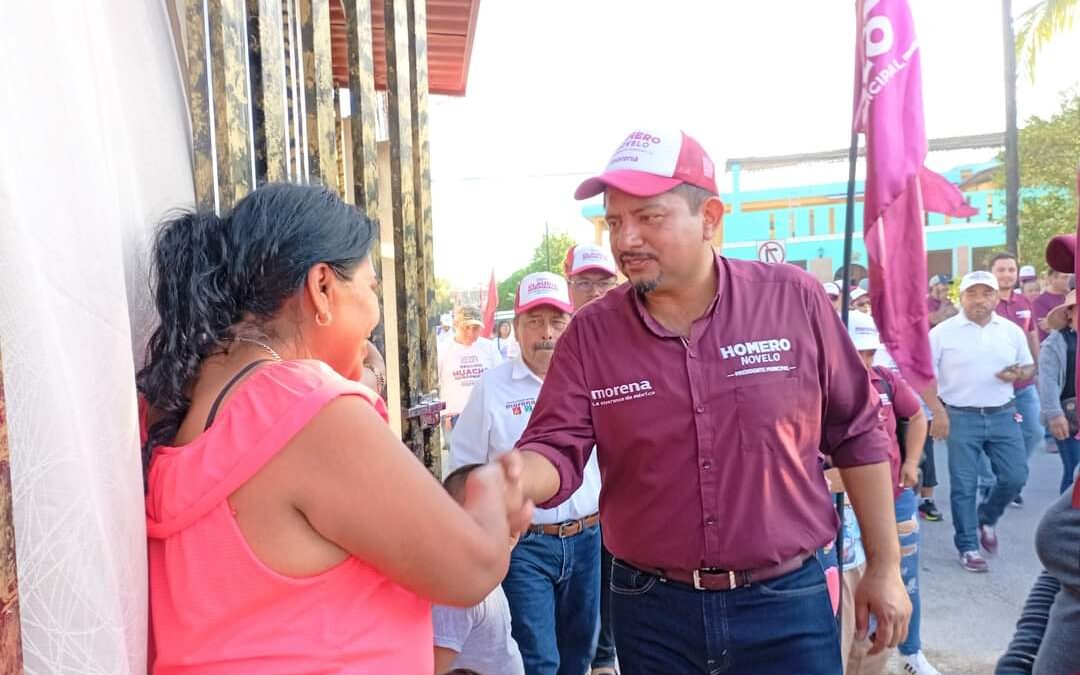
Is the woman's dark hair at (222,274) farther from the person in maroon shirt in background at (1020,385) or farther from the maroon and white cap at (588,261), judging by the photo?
the person in maroon shirt in background at (1020,385)

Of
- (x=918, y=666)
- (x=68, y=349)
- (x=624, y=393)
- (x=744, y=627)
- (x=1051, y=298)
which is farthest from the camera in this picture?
(x=1051, y=298)

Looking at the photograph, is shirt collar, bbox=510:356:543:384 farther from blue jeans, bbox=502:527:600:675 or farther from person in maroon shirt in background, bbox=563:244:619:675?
person in maroon shirt in background, bbox=563:244:619:675

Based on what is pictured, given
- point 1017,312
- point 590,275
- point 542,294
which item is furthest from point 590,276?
point 1017,312

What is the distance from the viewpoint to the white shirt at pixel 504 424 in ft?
12.8

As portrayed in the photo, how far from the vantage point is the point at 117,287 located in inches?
49.2

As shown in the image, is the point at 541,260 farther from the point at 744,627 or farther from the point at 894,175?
the point at 744,627

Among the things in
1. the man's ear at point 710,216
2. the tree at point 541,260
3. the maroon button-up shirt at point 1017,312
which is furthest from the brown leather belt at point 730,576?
the tree at point 541,260

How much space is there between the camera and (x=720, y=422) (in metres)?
2.34

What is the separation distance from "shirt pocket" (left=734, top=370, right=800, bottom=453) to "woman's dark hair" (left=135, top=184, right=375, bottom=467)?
48.1 inches

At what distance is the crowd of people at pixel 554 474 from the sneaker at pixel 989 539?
2623 millimetres

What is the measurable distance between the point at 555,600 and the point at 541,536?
39 centimetres

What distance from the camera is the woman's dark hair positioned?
1.49 metres

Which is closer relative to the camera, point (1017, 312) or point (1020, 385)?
point (1020, 385)

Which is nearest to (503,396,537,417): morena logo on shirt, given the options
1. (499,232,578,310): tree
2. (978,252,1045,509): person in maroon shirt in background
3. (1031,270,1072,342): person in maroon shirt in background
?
(978,252,1045,509): person in maroon shirt in background
